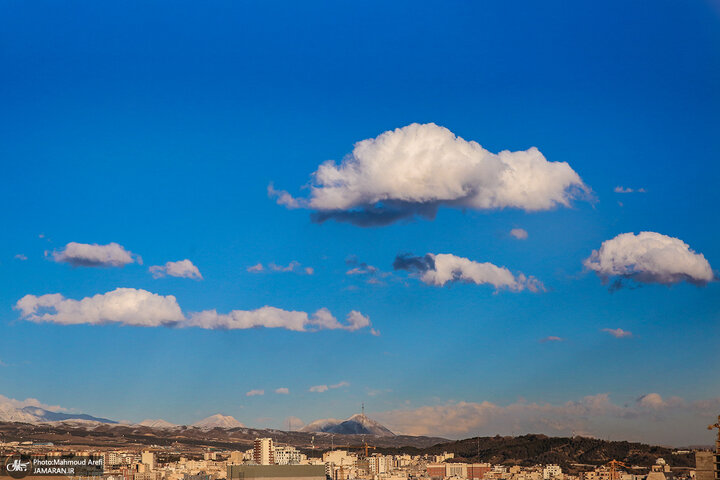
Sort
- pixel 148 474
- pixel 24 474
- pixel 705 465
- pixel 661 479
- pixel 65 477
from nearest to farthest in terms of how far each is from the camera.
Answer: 1. pixel 705 465
2. pixel 24 474
3. pixel 65 477
4. pixel 661 479
5. pixel 148 474

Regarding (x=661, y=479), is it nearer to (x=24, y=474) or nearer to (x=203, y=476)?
(x=203, y=476)

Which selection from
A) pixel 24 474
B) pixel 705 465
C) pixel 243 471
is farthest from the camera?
pixel 243 471

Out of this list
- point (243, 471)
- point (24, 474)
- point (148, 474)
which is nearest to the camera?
point (24, 474)

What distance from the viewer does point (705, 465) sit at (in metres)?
57.5

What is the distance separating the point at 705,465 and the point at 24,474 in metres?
90.2

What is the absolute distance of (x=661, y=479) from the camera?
181m

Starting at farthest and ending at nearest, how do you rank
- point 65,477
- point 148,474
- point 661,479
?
point 148,474, point 661,479, point 65,477

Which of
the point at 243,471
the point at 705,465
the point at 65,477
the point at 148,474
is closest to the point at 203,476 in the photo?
the point at 148,474

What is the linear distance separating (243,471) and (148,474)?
49.9 metres

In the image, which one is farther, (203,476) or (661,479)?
(203,476)

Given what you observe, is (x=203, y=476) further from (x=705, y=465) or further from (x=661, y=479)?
(x=705, y=465)

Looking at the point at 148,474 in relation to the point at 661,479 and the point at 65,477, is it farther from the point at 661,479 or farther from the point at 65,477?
the point at 661,479

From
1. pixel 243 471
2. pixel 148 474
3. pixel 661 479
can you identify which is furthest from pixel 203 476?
pixel 661 479

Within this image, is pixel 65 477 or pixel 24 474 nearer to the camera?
pixel 24 474
